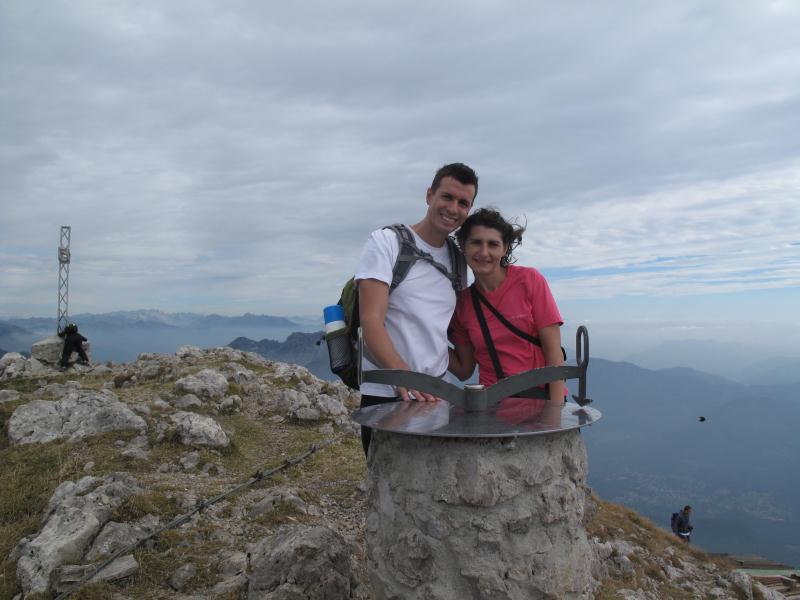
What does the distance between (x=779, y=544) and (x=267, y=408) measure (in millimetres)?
198925

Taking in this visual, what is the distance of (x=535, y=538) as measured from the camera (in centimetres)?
368

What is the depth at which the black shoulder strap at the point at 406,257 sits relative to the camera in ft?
14.5

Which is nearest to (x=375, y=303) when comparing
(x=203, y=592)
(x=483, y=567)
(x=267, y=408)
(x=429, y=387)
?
(x=429, y=387)

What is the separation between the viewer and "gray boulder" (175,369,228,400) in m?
13.2

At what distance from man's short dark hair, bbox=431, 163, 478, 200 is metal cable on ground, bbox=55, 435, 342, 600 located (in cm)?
515

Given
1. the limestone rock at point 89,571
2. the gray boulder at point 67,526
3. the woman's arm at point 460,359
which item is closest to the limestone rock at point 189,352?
the gray boulder at point 67,526

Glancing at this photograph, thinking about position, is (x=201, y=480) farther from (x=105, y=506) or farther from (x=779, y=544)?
(x=779, y=544)

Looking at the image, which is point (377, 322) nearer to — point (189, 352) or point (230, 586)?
point (230, 586)

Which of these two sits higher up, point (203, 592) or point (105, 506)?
point (105, 506)

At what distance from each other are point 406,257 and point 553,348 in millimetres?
1478

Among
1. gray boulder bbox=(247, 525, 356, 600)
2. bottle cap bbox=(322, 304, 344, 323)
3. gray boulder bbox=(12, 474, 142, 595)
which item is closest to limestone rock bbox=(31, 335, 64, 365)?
gray boulder bbox=(12, 474, 142, 595)

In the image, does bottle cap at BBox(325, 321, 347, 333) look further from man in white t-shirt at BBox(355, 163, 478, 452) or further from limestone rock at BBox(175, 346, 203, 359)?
limestone rock at BBox(175, 346, 203, 359)

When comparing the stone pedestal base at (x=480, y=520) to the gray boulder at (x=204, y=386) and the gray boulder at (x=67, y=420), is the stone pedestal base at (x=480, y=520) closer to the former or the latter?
the gray boulder at (x=67, y=420)

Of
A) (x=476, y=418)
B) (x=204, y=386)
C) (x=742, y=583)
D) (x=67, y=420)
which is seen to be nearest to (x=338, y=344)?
(x=476, y=418)
